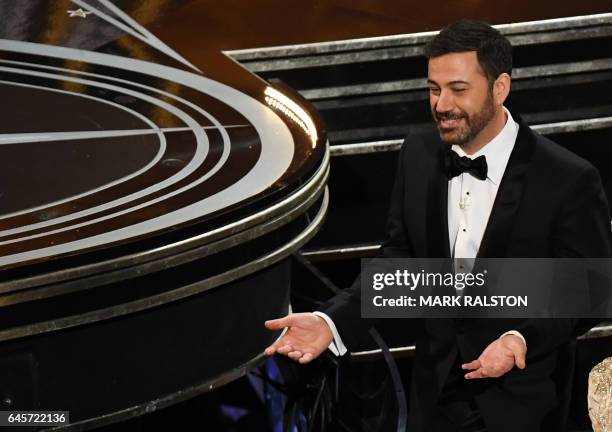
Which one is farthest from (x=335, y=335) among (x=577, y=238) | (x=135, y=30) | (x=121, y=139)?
(x=135, y=30)

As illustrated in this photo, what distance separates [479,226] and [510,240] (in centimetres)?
10

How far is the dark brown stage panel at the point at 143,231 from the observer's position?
3.25 meters

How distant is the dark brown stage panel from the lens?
10.7 feet

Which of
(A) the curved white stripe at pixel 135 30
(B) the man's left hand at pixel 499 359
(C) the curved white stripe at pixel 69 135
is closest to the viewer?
(B) the man's left hand at pixel 499 359

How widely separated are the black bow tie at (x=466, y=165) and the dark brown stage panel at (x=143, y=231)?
0.42 metres

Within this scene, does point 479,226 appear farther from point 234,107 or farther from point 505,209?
point 234,107

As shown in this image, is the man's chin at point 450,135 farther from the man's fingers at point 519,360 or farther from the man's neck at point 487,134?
the man's fingers at point 519,360

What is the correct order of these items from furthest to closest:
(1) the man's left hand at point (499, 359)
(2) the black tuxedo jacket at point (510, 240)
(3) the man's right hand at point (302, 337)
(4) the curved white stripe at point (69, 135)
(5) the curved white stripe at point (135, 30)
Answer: (5) the curved white stripe at point (135, 30)
(4) the curved white stripe at point (69, 135)
(2) the black tuxedo jacket at point (510, 240)
(3) the man's right hand at point (302, 337)
(1) the man's left hand at point (499, 359)

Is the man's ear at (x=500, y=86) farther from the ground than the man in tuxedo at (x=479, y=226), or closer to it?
farther from the ground

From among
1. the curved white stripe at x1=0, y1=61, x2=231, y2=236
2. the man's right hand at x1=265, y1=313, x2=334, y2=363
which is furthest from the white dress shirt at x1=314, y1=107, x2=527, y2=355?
the curved white stripe at x1=0, y1=61, x2=231, y2=236

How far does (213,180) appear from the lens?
12.0ft

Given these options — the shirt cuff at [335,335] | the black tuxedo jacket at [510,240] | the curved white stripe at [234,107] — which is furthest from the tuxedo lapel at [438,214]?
the curved white stripe at [234,107]

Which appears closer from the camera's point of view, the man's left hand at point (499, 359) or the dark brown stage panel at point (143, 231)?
the man's left hand at point (499, 359)

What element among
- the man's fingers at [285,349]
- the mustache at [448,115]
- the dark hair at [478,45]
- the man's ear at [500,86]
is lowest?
the man's fingers at [285,349]
